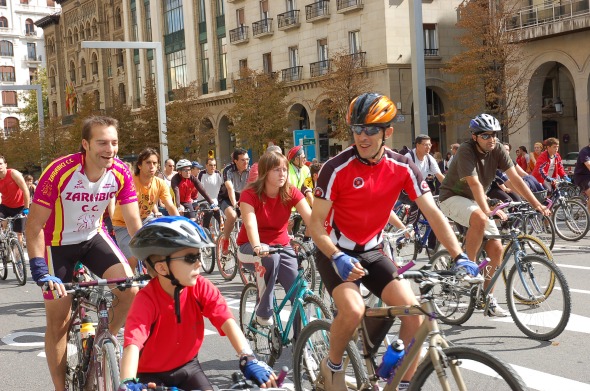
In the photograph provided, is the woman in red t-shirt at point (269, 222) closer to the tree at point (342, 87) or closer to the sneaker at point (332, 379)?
the sneaker at point (332, 379)

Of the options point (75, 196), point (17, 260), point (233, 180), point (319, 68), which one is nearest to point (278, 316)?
point (75, 196)

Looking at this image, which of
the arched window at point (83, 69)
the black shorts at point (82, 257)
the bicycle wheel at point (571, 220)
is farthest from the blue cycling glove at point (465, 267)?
the arched window at point (83, 69)

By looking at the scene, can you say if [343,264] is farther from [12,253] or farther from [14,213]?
[14,213]

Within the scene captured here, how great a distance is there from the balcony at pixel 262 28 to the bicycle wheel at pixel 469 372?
46506 millimetres

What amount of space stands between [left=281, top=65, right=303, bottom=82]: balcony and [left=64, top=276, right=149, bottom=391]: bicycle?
1656 inches

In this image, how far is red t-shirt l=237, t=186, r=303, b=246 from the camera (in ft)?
23.2

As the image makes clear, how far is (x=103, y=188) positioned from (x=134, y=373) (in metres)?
2.50

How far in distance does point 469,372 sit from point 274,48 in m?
46.7

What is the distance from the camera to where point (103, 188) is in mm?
5918

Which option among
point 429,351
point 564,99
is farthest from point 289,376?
point 564,99

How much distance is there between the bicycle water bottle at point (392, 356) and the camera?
176 inches

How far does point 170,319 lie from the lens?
397 centimetres

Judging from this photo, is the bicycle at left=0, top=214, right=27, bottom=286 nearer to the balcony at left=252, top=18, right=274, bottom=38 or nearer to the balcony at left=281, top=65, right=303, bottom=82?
the balcony at left=281, top=65, right=303, bottom=82

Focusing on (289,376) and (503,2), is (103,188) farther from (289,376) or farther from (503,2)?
(503,2)
